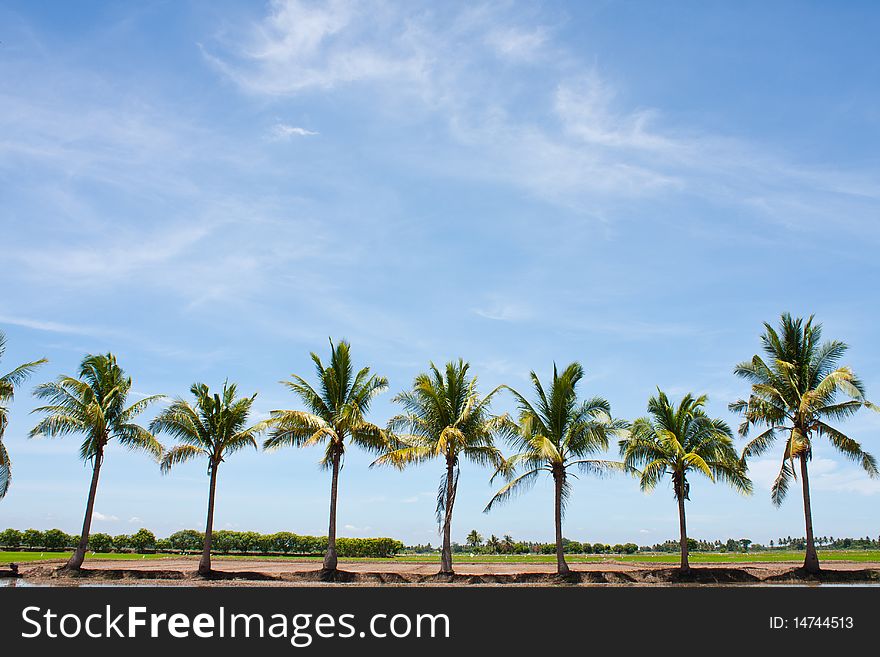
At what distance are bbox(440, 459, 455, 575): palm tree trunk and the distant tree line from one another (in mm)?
34211

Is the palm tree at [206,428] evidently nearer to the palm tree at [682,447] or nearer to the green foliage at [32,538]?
the palm tree at [682,447]

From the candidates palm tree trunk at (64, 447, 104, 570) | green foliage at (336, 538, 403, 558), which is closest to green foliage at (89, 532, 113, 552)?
green foliage at (336, 538, 403, 558)

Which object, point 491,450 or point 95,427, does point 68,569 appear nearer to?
point 95,427

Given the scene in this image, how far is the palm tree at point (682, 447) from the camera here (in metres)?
29.0

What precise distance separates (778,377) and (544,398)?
11089 millimetres

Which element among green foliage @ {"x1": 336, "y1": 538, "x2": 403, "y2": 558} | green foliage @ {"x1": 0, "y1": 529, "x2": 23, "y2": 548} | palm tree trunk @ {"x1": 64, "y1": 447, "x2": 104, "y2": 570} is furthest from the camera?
green foliage @ {"x1": 336, "y1": 538, "x2": 403, "y2": 558}

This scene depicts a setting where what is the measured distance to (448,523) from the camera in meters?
Result: 28.5

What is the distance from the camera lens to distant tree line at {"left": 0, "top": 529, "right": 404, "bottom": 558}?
182ft

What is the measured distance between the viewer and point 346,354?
100 feet

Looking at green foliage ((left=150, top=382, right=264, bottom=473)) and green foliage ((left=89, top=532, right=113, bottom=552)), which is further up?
green foliage ((left=150, top=382, right=264, bottom=473))

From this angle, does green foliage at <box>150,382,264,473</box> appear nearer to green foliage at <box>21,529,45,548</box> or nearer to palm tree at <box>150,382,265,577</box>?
palm tree at <box>150,382,265,577</box>

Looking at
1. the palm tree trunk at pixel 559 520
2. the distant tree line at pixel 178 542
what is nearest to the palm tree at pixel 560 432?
the palm tree trunk at pixel 559 520
